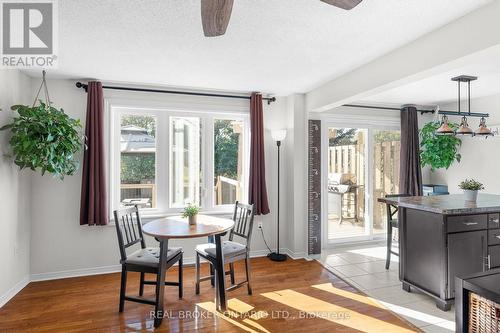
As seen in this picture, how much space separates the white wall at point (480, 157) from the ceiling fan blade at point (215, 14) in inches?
185

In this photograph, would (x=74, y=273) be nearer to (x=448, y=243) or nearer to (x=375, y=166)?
(x=448, y=243)

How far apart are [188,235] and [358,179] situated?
3.43 meters

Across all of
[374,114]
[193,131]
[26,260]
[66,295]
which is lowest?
[66,295]

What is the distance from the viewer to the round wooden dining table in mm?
2561

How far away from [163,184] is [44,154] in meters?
1.47

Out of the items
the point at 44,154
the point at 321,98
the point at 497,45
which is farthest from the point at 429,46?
the point at 44,154

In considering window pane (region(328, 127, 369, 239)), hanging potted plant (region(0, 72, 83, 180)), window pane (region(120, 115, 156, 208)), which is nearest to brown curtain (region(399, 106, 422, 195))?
window pane (region(328, 127, 369, 239))

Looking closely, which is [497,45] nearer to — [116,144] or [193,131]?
[193,131]

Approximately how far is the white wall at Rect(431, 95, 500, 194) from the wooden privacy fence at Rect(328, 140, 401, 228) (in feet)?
3.09

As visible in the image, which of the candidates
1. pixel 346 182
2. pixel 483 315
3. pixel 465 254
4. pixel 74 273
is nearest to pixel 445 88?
pixel 346 182

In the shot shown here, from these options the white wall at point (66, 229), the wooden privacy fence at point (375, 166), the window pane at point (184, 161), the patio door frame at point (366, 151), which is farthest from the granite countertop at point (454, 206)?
the white wall at point (66, 229)

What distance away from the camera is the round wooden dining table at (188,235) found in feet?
8.40

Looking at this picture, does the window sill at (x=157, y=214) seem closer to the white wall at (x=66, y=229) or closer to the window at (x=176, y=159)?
the window at (x=176, y=159)

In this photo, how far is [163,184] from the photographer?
4012 mm
